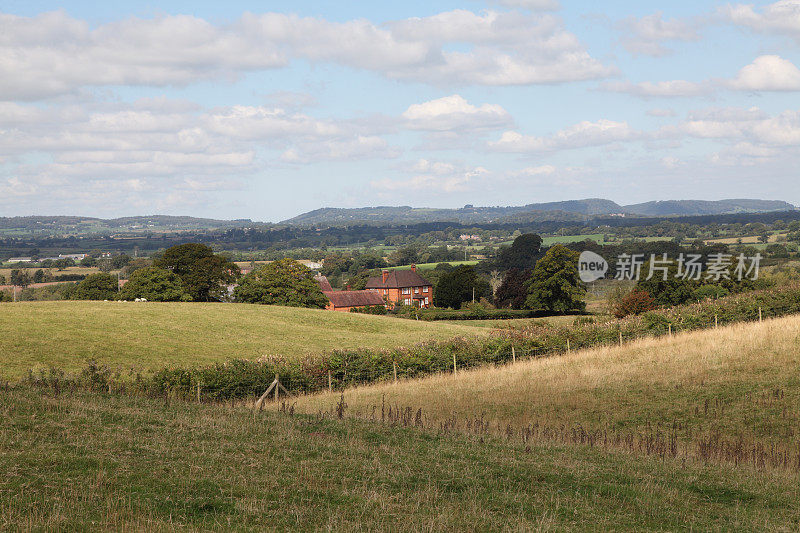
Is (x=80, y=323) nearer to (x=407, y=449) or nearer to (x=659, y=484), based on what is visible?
(x=407, y=449)

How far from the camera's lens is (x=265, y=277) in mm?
86500

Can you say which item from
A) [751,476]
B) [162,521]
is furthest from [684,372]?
[162,521]

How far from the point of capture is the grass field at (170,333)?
38.6 metres

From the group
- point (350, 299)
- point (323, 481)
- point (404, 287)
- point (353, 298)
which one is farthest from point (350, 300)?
point (323, 481)

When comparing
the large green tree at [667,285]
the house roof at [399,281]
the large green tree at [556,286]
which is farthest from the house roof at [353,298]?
the large green tree at [667,285]

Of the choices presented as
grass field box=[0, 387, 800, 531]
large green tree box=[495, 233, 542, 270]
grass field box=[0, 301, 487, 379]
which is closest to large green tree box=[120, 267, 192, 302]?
grass field box=[0, 301, 487, 379]

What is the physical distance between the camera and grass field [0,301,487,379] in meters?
38.6

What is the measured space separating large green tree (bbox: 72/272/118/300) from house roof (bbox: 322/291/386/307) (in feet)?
107

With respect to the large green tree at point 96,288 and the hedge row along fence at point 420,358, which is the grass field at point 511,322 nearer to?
the hedge row along fence at point 420,358

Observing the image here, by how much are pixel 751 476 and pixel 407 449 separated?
23.1 ft

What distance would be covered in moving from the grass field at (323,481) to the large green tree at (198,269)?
73.4 meters

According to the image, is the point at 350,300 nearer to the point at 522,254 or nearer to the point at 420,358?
the point at 522,254

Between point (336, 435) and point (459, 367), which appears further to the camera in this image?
point (459, 367)

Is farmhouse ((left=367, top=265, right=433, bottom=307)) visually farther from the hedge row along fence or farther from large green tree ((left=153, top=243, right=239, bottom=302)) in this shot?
the hedge row along fence
